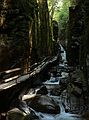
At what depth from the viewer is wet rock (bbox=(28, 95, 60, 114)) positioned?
1179cm

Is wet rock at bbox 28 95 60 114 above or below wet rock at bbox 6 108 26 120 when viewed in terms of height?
below

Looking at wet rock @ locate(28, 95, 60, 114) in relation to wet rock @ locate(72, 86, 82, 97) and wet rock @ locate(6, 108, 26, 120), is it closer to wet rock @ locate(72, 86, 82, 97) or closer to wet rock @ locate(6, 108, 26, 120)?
wet rock @ locate(6, 108, 26, 120)

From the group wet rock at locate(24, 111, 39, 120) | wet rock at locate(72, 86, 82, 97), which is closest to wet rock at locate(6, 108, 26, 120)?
wet rock at locate(24, 111, 39, 120)

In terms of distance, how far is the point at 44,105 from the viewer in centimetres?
1193

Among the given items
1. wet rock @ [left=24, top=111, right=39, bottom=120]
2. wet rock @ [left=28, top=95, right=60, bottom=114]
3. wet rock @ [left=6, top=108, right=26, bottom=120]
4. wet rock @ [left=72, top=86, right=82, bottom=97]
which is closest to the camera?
wet rock @ [left=6, top=108, right=26, bottom=120]

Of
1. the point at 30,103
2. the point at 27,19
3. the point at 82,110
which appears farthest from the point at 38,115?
the point at 27,19

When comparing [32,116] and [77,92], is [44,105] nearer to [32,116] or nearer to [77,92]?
[32,116]

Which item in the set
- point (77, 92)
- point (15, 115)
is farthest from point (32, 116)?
point (77, 92)

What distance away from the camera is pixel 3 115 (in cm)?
995

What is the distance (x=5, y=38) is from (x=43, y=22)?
11811 millimetres

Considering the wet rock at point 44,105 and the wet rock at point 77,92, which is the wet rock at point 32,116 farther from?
the wet rock at point 77,92

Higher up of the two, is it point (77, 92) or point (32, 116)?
point (77, 92)

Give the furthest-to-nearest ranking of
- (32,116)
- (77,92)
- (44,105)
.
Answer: (77,92) < (44,105) < (32,116)

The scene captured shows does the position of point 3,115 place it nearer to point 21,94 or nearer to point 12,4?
point 21,94
